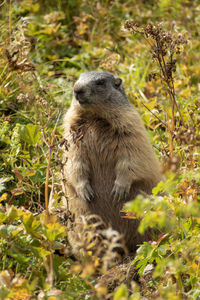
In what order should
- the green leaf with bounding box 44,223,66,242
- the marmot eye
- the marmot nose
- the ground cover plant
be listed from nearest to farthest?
the ground cover plant, the green leaf with bounding box 44,223,66,242, the marmot nose, the marmot eye

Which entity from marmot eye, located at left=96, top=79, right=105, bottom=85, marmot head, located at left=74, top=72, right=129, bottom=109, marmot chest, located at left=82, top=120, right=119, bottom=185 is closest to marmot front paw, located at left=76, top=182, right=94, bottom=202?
marmot chest, located at left=82, top=120, right=119, bottom=185

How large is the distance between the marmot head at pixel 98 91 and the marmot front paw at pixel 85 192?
71cm

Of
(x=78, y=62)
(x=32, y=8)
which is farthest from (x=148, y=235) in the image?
(x=32, y=8)

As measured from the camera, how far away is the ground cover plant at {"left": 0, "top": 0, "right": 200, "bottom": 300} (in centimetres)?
305

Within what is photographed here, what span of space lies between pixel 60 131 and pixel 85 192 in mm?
1547

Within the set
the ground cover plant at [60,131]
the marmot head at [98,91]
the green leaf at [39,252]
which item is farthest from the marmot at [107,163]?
the green leaf at [39,252]

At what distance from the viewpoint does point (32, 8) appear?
7574 millimetres

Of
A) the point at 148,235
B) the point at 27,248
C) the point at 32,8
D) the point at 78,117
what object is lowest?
the point at 148,235

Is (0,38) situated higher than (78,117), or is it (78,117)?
(0,38)

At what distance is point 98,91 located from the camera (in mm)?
4445

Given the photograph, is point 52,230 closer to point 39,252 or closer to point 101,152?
point 39,252

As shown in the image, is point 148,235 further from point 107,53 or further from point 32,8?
point 32,8

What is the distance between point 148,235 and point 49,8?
4.99 meters

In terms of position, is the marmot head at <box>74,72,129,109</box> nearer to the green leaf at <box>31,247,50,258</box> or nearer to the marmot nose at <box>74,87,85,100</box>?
the marmot nose at <box>74,87,85,100</box>
